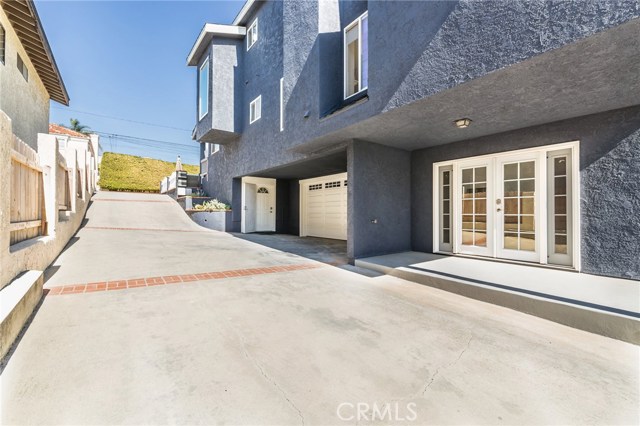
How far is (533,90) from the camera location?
3.97m

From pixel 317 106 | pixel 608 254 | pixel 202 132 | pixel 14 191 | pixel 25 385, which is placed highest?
pixel 202 132

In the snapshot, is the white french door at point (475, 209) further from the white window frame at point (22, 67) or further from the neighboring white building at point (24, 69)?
the white window frame at point (22, 67)

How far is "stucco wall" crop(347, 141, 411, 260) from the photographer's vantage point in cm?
651

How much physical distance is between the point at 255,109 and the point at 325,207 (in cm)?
508

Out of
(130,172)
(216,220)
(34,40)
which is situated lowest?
(216,220)

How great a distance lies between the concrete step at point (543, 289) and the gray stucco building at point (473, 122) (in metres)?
0.77

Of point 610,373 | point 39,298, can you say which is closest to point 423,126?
point 610,373

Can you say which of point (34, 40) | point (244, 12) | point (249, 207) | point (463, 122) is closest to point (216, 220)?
point (249, 207)

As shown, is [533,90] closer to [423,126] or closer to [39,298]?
[423,126]

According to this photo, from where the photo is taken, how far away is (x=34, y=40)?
7.83 m

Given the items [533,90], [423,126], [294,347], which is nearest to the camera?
[294,347]

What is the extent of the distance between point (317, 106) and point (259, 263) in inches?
159

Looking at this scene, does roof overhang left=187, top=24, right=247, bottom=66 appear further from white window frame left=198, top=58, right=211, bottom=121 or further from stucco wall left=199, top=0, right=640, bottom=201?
stucco wall left=199, top=0, right=640, bottom=201

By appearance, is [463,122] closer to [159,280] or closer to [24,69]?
[159,280]
